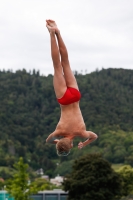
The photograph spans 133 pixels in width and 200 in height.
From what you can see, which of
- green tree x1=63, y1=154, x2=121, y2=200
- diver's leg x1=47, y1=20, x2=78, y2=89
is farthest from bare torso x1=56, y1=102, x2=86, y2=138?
green tree x1=63, y1=154, x2=121, y2=200

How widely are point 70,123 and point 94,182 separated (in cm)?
5523

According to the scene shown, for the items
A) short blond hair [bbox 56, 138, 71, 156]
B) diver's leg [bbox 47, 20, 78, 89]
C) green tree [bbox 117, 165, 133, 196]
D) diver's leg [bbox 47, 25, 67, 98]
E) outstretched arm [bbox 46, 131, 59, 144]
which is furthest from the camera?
green tree [bbox 117, 165, 133, 196]

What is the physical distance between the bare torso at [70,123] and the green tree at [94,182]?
54073 millimetres

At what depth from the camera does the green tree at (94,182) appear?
72250mm

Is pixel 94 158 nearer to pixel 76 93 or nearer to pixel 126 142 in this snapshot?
pixel 76 93

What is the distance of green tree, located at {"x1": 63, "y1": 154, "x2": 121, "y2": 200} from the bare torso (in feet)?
177

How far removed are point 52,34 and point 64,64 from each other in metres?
0.87

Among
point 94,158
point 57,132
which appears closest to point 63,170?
point 94,158

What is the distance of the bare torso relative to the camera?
17.8 meters

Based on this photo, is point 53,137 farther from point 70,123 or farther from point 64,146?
point 64,146

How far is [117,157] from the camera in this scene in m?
192

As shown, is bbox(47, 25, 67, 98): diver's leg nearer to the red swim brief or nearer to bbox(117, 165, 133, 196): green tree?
the red swim brief

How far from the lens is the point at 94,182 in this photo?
238ft

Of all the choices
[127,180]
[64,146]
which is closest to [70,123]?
[64,146]
